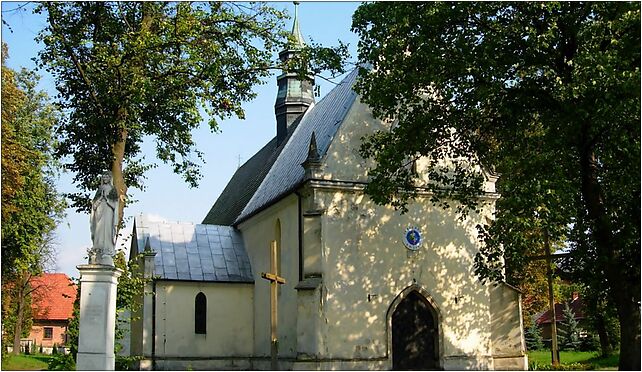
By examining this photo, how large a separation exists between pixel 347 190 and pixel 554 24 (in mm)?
8902

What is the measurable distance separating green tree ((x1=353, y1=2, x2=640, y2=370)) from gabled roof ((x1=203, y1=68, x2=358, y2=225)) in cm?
Answer: 559

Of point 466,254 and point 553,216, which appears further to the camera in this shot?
point 466,254

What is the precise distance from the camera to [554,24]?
13.9 m

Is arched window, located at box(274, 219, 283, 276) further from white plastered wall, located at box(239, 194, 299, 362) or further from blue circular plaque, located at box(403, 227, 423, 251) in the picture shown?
blue circular plaque, located at box(403, 227, 423, 251)

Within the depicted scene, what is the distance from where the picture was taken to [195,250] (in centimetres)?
2764

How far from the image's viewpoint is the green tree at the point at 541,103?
13859 mm

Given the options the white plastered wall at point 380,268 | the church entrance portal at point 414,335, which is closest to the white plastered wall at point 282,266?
the white plastered wall at point 380,268

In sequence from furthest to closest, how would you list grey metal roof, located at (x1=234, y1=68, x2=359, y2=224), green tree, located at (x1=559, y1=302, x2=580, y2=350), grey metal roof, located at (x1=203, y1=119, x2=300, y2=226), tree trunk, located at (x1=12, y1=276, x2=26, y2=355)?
tree trunk, located at (x1=12, y1=276, x2=26, y2=355) → green tree, located at (x1=559, y1=302, x2=580, y2=350) → grey metal roof, located at (x1=203, y1=119, x2=300, y2=226) → grey metal roof, located at (x1=234, y1=68, x2=359, y2=224)

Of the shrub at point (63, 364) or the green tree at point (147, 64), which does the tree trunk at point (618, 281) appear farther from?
the shrub at point (63, 364)

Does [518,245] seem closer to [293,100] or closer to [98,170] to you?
[98,170]

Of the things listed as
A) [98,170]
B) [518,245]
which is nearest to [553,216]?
[518,245]

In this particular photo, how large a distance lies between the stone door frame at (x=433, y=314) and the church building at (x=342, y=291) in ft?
0.11

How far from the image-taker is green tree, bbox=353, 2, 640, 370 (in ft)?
45.5

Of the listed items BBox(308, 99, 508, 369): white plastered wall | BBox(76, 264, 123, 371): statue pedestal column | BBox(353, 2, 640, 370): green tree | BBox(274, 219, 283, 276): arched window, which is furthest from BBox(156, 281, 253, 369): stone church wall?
BBox(76, 264, 123, 371): statue pedestal column
